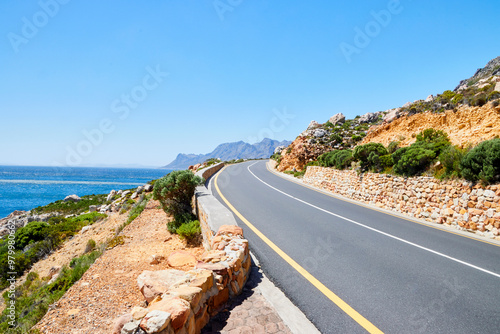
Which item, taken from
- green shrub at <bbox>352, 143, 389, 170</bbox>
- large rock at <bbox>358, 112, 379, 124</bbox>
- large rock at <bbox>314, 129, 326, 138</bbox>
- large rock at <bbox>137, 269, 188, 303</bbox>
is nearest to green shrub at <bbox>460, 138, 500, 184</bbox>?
green shrub at <bbox>352, 143, 389, 170</bbox>

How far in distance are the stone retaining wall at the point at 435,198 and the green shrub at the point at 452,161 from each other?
1.10ft

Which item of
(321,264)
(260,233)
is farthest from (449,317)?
(260,233)

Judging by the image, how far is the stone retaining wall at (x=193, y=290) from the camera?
92.7 inches

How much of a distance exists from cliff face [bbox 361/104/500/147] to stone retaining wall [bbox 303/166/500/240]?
2555 mm

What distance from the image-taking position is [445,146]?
10.2m

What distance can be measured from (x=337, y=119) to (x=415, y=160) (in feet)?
131

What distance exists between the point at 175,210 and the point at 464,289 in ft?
25.3

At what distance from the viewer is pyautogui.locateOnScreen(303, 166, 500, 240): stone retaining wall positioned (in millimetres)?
7324

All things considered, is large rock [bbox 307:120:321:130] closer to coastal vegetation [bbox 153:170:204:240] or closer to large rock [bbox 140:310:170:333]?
coastal vegetation [bbox 153:170:204:240]

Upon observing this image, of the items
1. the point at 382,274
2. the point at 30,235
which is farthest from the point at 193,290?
the point at 30,235

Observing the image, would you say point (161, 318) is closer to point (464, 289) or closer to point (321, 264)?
point (321, 264)

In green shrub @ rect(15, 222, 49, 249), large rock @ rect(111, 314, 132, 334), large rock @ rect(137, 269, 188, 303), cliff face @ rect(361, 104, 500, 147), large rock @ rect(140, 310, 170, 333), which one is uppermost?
cliff face @ rect(361, 104, 500, 147)

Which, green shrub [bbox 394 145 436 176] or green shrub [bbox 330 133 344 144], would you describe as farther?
green shrub [bbox 330 133 344 144]

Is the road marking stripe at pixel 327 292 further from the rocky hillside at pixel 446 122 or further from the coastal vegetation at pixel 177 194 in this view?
the rocky hillside at pixel 446 122
